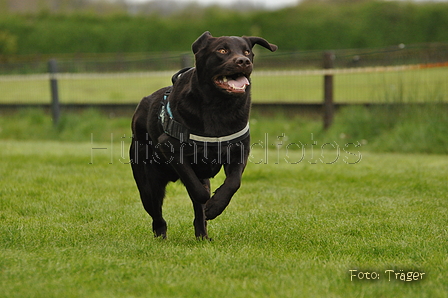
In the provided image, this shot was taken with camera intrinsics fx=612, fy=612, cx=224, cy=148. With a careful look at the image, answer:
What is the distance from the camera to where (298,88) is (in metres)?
13.6

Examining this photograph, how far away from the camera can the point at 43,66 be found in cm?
1530

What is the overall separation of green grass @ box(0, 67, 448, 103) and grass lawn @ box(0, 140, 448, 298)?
9.37ft

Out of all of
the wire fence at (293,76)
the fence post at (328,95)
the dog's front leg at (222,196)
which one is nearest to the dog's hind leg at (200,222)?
the dog's front leg at (222,196)

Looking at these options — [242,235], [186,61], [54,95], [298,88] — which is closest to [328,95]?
[298,88]

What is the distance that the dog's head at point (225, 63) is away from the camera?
3.89 meters

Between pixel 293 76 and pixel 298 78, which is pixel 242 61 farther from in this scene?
pixel 298 78

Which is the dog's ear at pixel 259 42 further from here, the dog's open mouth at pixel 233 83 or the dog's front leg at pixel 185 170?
the dog's front leg at pixel 185 170

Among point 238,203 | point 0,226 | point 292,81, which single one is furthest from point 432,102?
point 0,226

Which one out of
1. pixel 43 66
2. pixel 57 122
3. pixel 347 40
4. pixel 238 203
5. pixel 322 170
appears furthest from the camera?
pixel 347 40

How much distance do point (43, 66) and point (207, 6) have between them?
58.4ft

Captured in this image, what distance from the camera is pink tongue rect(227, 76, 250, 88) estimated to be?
12.9 ft

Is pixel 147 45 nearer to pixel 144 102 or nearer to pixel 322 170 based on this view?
pixel 322 170

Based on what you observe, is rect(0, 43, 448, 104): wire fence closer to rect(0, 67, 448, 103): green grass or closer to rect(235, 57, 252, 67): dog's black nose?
rect(0, 67, 448, 103): green grass

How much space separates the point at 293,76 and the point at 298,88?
500 millimetres
